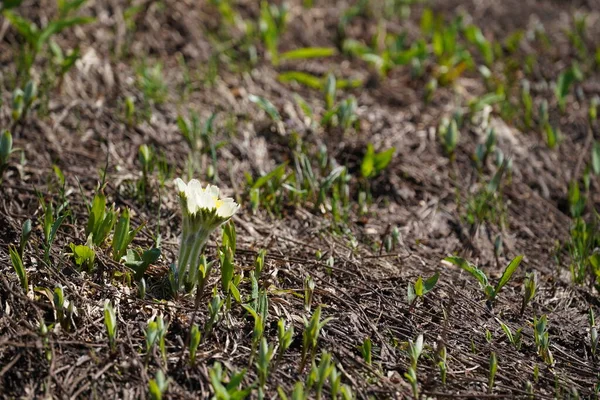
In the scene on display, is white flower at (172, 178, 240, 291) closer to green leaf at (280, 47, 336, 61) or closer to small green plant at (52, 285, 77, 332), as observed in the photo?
small green plant at (52, 285, 77, 332)

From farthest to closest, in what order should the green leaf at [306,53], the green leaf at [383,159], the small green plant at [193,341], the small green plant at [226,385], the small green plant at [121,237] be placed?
the green leaf at [306,53] < the green leaf at [383,159] < the small green plant at [121,237] < the small green plant at [193,341] < the small green plant at [226,385]

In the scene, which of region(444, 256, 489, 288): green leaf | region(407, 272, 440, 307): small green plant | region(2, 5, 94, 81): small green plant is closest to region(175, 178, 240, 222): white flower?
region(407, 272, 440, 307): small green plant

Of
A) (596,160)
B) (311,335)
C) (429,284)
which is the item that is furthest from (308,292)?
(596,160)

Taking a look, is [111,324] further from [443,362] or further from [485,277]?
[485,277]

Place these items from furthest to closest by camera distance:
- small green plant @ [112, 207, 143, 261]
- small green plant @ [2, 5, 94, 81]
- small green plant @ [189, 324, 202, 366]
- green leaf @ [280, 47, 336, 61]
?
green leaf @ [280, 47, 336, 61] < small green plant @ [2, 5, 94, 81] < small green plant @ [112, 207, 143, 261] < small green plant @ [189, 324, 202, 366]

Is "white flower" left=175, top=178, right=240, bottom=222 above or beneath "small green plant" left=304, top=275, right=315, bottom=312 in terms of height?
above

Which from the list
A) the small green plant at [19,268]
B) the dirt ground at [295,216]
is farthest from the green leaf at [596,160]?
the small green plant at [19,268]

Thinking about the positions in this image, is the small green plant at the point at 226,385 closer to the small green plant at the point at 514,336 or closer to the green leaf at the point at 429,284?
the green leaf at the point at 429,284

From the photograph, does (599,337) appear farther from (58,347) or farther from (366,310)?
(58,347)
